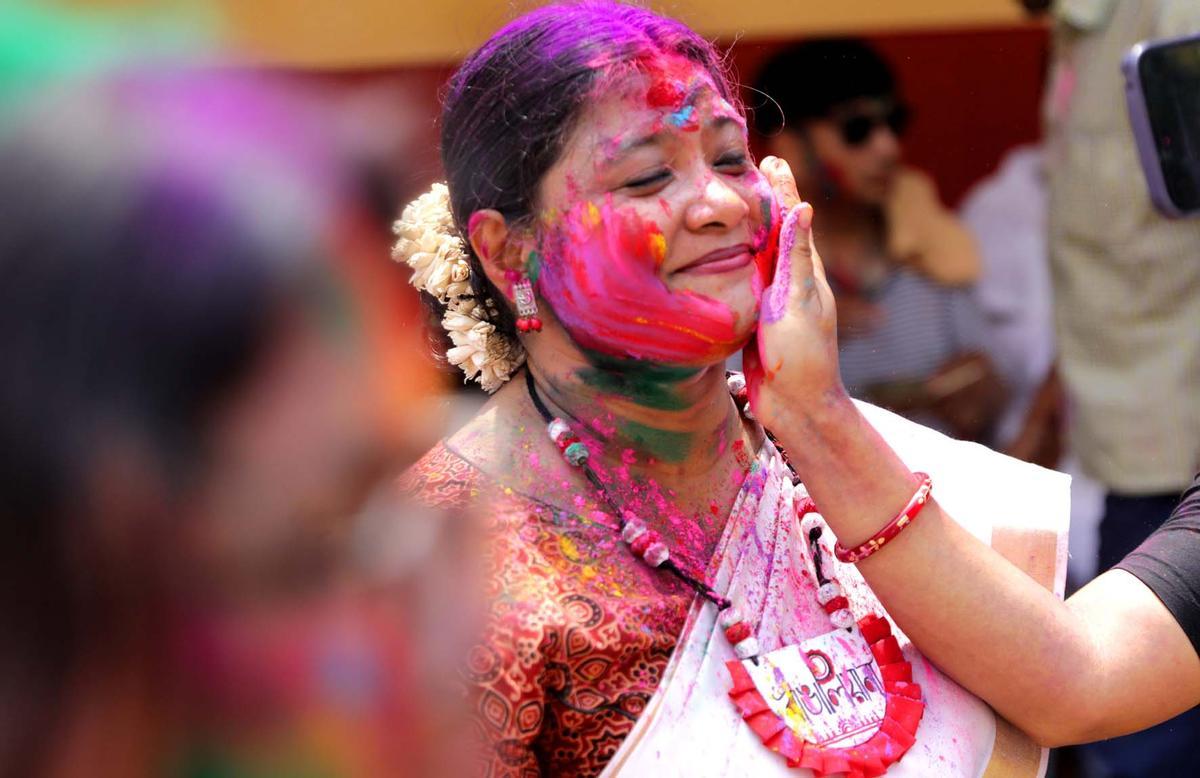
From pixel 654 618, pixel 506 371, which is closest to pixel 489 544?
pixel 654 618

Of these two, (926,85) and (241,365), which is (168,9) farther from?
(926,85)

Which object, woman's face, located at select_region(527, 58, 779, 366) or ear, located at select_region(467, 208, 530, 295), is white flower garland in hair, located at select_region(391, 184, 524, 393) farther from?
woman's face, located at select_region(527, 58, 779, 366)

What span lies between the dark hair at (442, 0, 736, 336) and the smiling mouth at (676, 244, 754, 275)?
0.25 m

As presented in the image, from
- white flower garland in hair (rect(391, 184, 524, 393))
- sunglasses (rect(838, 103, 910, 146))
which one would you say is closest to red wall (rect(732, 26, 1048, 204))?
sunglasses (rect(838, 103, 910, 146))

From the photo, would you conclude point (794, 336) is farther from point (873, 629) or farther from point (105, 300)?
point (105, 300)

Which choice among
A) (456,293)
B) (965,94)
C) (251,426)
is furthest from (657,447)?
(965,94)

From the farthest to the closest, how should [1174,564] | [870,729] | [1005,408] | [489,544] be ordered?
1. [1005,408]
2. [1174,564]
3. [870,729]
4. [489,544]

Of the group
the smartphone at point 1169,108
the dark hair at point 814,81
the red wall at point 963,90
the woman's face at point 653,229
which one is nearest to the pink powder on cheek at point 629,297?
the woman's face at point 653,229

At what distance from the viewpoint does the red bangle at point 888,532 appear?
2027 mm

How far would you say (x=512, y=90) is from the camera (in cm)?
211

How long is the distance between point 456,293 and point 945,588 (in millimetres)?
863

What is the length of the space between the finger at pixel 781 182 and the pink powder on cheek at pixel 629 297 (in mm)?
211

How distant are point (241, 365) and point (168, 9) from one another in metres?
0.22

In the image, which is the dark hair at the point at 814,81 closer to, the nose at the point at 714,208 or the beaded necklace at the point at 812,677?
the nose at the point at 714,208
